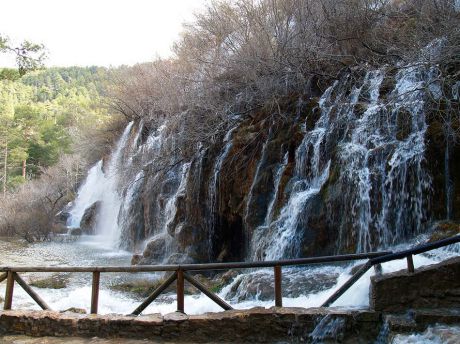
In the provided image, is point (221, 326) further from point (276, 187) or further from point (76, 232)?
point (76, 232)

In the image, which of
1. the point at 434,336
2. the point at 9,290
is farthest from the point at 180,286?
the point at 434,336

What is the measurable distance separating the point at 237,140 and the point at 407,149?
225 inches

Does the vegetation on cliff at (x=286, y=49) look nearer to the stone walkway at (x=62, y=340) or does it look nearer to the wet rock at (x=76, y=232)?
the stone walkway at (x=62, y=340)

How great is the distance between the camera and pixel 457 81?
1059cm

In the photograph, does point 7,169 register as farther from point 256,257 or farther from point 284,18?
point 256,257

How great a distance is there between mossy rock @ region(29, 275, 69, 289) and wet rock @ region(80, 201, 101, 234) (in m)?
14.6

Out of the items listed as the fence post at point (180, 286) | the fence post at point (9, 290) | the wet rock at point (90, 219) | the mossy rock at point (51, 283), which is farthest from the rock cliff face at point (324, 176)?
the wet rock at point (90, 219)

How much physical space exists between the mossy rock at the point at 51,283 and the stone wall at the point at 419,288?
890 centimetres

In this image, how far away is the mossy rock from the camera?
1201cm

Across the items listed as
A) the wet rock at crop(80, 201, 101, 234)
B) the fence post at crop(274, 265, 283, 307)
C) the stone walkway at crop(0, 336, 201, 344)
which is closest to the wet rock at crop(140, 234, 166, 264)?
the stone walkway at crop(0, 336, 201, 344)

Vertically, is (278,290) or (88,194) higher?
(88,194)

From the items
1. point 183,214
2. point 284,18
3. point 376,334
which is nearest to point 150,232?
point 183,214

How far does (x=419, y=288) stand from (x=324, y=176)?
5.48 m

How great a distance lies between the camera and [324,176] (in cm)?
1106
